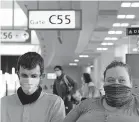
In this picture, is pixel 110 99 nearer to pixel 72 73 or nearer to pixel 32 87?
pixel 32 87

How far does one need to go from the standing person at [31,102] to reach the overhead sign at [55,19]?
499 centimetres

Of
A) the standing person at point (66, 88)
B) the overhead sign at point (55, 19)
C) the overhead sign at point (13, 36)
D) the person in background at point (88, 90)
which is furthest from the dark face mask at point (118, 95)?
the overhead sign at point (13, 36)

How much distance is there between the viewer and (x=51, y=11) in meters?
6.84

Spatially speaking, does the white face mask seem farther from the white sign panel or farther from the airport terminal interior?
the white sign panel

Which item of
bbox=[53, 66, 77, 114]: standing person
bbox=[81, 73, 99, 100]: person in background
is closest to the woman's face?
bbox=[53, 66, 77, 114]: standing person

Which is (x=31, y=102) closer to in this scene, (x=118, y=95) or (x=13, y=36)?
(x=118, y=95)

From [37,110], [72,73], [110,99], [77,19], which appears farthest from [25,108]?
[72,73]

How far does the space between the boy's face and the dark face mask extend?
14.7 inches

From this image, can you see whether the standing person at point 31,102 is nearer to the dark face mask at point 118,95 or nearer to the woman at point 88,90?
the dark face mask at point 118,95

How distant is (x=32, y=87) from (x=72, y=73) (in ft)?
121

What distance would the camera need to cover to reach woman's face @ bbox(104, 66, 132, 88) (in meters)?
1.62

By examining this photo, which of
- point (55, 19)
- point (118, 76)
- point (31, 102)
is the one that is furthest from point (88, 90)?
point (118, 76)

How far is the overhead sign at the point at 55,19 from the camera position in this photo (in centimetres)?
680

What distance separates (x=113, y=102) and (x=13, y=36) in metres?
7.25
